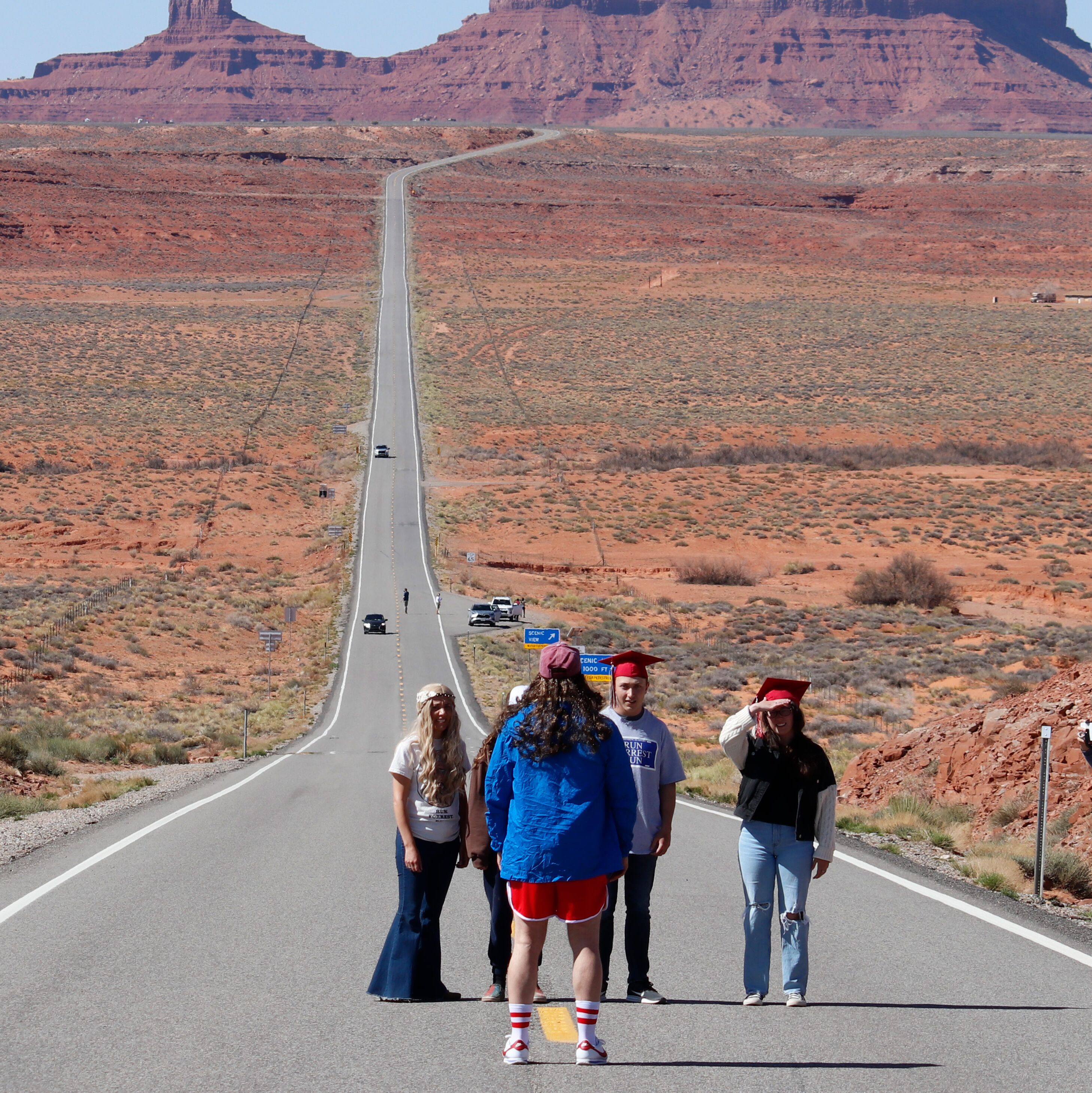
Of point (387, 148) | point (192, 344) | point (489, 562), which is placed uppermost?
point (387, 148)

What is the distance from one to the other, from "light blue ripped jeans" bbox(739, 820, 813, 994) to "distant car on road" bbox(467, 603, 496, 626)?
37.0 metres

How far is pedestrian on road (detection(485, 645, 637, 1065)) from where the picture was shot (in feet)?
18.3

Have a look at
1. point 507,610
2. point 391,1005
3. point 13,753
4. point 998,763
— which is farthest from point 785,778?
point 507,610

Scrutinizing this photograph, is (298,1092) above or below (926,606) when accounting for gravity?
above

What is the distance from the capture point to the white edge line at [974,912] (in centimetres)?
782

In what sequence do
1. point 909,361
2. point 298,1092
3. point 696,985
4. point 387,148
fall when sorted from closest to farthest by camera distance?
point 298,1092 → point 696,985 → point 909,361 → point 387,148

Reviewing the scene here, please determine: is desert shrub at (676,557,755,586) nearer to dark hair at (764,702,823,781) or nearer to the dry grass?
the dry grass

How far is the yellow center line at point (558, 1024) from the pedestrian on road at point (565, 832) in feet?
1.29

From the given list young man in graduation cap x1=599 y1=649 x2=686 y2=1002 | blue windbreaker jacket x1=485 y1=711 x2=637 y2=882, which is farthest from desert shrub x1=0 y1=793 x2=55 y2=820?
blue windbreaker jacket x1=485 y1=711 x2=637 y2=882

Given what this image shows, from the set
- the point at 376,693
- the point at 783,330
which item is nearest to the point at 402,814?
the point at 376,693

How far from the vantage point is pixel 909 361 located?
93.6 meters

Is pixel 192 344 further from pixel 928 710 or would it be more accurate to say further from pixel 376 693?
pixel 928 710

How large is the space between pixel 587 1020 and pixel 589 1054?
14 cm

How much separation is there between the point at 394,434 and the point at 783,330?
3779 cm
